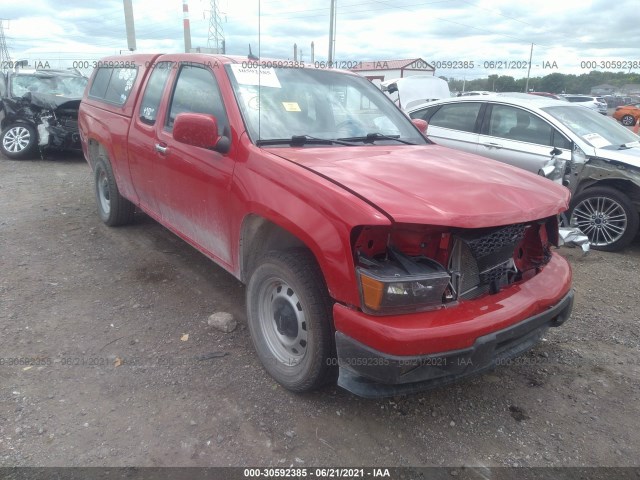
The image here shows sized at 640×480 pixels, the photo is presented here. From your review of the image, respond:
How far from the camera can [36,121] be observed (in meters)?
9.63

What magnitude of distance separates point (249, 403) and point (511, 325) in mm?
1477

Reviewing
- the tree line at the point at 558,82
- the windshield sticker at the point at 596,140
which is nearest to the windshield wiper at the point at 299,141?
the windshield sticker at the point at 596,140

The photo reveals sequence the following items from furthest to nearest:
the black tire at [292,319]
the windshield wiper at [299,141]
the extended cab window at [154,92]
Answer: the extended cab window at [154,92], the windshield wiper at [299,141], the black tire at [292,319]

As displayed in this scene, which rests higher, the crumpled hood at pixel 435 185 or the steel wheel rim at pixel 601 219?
the crumpled hood at pixel 435 185

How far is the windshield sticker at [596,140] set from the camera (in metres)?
5.52

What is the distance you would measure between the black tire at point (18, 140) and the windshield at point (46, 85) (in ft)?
2.62

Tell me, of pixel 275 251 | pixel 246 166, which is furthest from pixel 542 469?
pixel 246 166

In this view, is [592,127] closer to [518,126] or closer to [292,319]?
[518,126]

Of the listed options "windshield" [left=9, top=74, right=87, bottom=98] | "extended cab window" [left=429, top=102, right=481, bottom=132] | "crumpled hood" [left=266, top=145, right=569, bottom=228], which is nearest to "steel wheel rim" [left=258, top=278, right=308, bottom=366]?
"crumpled hood" [left=266, top=145, right=569, bottom=228]

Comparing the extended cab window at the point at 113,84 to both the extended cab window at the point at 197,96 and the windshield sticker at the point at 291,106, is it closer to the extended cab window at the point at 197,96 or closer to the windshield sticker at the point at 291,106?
the extended cab window at the point at 197,96

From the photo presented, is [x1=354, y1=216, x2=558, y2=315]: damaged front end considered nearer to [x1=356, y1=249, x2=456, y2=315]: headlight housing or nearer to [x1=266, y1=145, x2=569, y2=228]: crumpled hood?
[x1=356, y1=249, x2=456, y2=315]: headlight housing

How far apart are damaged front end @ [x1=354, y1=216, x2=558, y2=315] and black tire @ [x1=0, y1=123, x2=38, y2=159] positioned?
9.83 metres

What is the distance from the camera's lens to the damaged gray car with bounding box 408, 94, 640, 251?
526cm

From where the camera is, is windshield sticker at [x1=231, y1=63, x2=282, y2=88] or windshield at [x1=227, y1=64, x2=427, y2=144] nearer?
windshield at [x1=227, y1=64, x2=427, y2=144]
